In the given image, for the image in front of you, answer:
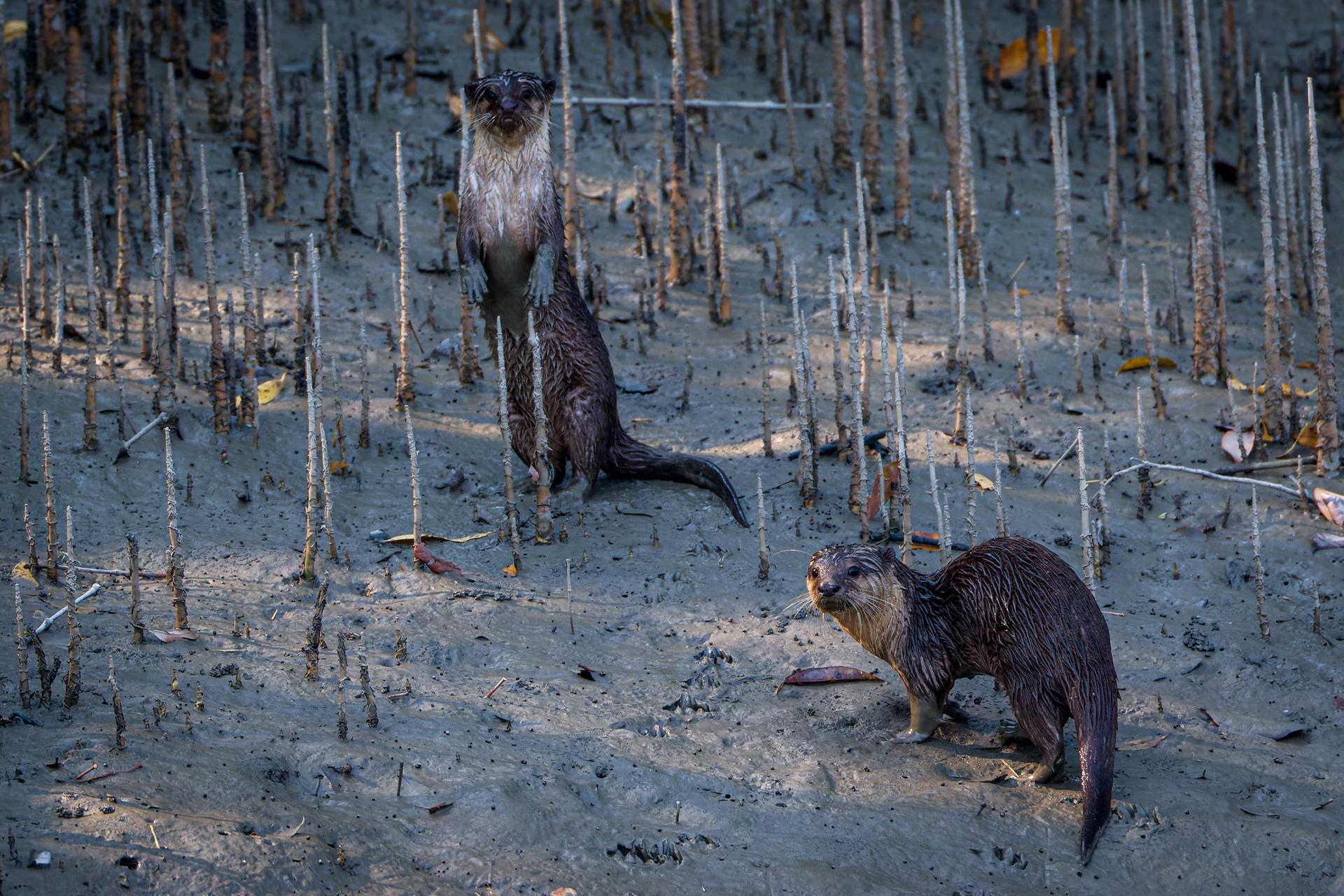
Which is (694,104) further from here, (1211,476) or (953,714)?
(953,714)

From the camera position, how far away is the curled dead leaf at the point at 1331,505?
7680 millimetres

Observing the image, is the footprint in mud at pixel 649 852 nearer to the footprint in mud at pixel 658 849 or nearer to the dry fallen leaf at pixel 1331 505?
the footprint in mud at pixel 658 849

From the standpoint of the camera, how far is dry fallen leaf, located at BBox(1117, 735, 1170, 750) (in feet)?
19.4

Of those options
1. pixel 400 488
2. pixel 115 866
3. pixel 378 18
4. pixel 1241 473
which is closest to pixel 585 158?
pixel 378 18

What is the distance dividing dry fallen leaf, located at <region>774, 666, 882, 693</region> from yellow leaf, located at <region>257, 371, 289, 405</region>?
4256 millimetres

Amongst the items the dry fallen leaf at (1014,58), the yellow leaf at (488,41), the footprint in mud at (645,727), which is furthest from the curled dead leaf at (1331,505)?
the yellow leaf at (488,41)

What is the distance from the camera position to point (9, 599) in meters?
6.19

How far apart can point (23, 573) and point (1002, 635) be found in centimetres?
443

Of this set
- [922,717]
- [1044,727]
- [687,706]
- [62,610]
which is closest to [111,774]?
[62,610]

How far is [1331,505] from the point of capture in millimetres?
7715

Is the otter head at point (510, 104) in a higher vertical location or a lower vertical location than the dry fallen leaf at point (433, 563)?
higher

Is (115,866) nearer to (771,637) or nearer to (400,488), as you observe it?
(771,637)

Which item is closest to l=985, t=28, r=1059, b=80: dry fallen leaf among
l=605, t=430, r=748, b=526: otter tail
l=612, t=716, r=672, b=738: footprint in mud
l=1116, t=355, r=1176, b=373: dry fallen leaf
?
l=1116, t=355, r=1176, b=373: dry fallen leaf

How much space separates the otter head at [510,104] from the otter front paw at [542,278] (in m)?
0.63
